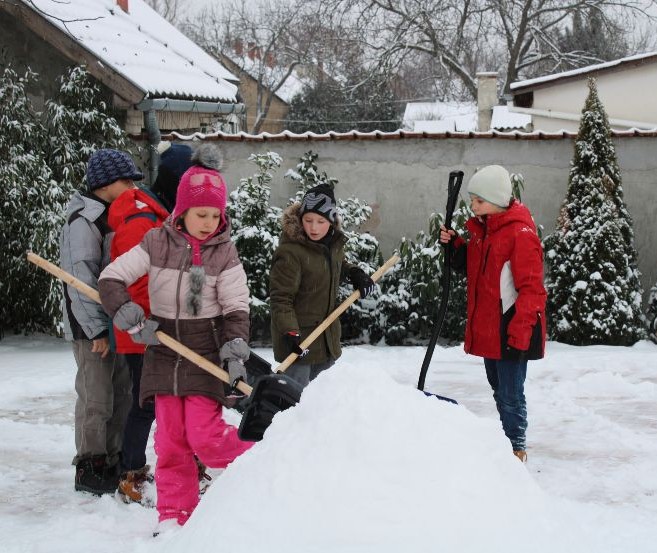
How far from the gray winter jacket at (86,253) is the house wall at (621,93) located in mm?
12889

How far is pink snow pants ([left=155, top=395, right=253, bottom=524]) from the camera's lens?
3918 mm

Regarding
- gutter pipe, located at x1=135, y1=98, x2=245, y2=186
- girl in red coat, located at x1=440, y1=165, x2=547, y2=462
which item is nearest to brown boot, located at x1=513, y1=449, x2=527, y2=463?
girl in red coat, located at x1=440, y1=165, x2=547, y2=462

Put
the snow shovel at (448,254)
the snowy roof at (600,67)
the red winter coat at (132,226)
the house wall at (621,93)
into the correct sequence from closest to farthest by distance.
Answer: the red winter coat at (132,226) < the snow shovel at (448,254) < the snowy roof at (600,67) < the house wall at (621,93)

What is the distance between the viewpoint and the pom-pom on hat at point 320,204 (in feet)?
15.6

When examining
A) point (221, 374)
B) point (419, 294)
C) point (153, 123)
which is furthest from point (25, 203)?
point (221, 374)

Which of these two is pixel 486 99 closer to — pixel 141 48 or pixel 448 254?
pixel 141 48

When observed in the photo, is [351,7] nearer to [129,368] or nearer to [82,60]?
[82,60]

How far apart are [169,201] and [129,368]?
2.73 feet

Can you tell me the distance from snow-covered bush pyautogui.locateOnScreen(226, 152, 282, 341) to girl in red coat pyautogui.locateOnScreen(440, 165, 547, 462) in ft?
12.3

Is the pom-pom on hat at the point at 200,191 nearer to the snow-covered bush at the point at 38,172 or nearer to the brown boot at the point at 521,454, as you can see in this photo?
the brown boot at the point at 521,454

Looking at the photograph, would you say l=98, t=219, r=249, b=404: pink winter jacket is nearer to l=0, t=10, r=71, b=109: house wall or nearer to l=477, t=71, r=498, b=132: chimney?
l=0, t=10, r=71, b=109: house wall

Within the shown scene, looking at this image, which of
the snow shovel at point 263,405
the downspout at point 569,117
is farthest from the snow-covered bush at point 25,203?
the downspout at point 569,117

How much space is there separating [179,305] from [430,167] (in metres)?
5.92

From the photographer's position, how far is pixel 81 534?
4.06m
